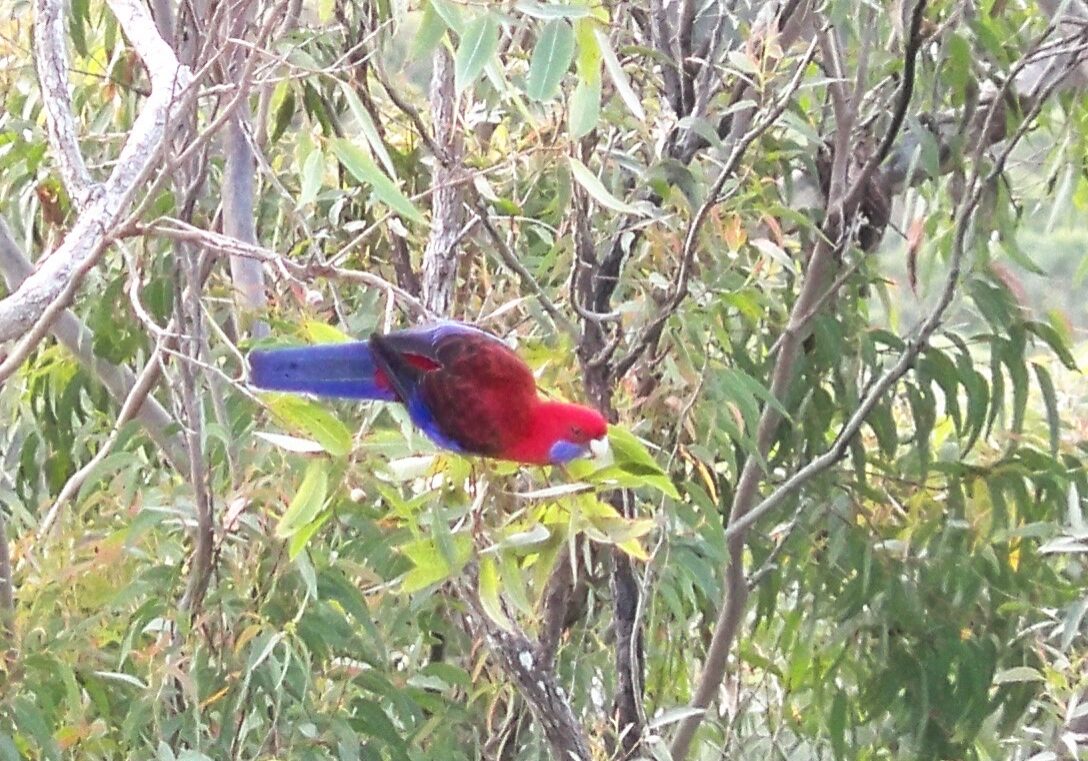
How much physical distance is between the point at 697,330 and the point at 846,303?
339 millimetres

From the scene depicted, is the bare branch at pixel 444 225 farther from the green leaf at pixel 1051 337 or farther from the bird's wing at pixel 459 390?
the green leaf at pixel 1051 337

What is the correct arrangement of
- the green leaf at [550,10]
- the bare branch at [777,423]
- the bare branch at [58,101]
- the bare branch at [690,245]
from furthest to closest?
the bare branch at [777,423]
the bare branch at [690,245]
the bare branch at [58,101]
the green leaf at [550,10]

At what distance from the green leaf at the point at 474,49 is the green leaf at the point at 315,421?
8.2 inches

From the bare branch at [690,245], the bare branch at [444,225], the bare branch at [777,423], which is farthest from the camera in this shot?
the bare branch at [777,423]

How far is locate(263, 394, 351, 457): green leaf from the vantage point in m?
0.77

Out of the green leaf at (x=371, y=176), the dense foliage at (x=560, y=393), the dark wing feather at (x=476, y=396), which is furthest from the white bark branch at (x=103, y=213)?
the dark wing feather at (x=476, y=396)

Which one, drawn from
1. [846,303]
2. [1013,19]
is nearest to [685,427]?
[846,303]

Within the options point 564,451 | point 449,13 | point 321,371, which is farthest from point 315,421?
point 449,13

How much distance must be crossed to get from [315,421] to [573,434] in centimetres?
16

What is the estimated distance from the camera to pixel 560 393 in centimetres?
94

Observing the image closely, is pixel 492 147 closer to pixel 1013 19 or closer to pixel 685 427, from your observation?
pixel 685 427

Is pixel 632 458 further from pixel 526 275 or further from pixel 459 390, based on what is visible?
pixel 526 275

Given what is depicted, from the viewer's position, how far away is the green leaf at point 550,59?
0.76 meters

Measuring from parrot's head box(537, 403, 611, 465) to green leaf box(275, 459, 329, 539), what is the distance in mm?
139
